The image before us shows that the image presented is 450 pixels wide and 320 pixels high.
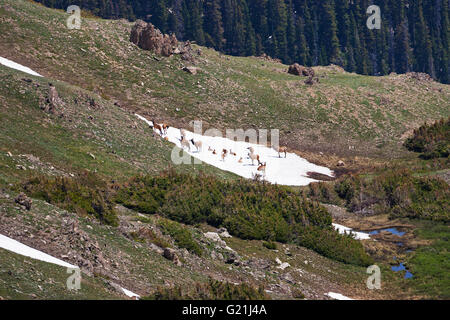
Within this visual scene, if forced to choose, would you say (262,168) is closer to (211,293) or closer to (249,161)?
(249,161)

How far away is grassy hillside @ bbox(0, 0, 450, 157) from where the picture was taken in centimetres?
6278

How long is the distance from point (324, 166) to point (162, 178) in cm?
2226

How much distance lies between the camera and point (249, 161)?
2282 inches

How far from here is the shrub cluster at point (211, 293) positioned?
24.1 metres

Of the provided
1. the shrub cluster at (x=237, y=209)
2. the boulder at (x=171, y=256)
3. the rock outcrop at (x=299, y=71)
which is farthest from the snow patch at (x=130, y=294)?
the rock outcrop at (x=299, y=71)

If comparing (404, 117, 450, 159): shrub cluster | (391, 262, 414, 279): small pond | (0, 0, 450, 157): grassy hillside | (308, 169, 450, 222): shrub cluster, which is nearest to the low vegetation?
(391, 262, 414, 279): small pond

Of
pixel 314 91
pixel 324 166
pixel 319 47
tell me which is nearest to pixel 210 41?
pixel 319 47

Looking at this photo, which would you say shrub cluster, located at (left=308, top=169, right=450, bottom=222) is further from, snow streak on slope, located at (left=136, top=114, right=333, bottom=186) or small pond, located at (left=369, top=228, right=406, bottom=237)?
snow streak on slope, located at (left=136, top=114, right=333, bottom=186)

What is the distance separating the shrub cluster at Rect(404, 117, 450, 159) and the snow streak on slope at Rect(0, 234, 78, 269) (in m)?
42.9

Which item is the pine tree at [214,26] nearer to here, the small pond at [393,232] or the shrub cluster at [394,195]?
the shrub cluster at [394,195]

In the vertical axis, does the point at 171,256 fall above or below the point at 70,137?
below

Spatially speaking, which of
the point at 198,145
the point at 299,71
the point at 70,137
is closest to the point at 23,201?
the point at 70,137

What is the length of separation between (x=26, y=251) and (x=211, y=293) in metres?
7.04
